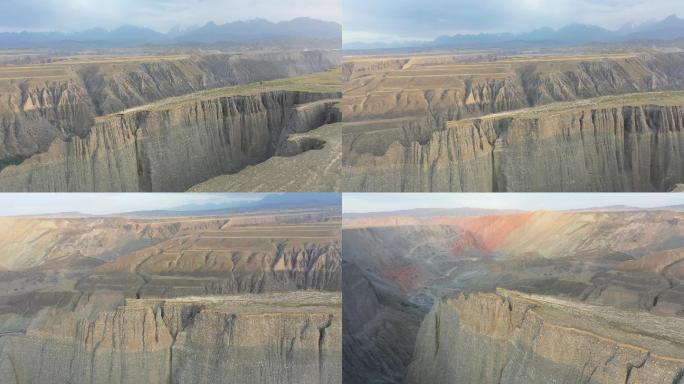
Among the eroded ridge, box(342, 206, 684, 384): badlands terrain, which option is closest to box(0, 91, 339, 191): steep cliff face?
the eroded ridge

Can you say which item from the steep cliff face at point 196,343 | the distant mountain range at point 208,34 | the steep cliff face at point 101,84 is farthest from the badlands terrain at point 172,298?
the distant mountain range at point 208,34

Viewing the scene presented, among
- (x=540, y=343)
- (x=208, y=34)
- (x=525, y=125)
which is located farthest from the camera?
(x=208, y=34)

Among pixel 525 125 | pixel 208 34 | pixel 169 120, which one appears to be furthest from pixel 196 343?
pixel 525 125

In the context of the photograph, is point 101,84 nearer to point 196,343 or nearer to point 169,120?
point 169,120

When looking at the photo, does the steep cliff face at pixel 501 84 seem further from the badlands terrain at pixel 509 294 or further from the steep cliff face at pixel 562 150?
the badlands terrain at pixel 509 294

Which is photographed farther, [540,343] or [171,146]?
[171,146]

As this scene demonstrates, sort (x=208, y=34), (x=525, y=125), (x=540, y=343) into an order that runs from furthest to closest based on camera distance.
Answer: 1. (x=208, y=34)
2. (x=525, y=125)
3. (x=540, y=343)
